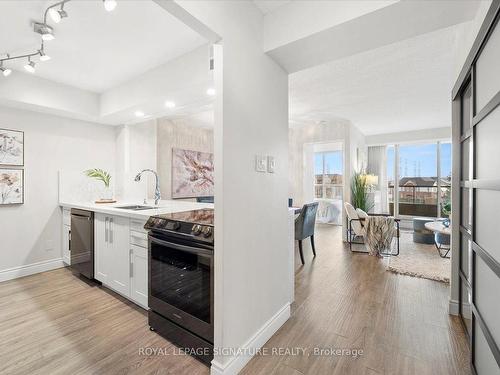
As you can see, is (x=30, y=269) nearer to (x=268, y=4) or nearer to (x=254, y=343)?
(x=254, y=343)

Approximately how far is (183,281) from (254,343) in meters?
0.65

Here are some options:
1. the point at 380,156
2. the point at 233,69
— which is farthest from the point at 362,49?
the point at 380,156

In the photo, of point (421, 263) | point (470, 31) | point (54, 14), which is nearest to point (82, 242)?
point (54, 14)

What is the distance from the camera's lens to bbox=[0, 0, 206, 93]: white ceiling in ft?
6.08

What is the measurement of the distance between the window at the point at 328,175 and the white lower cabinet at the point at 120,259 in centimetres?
525

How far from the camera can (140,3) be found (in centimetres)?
178

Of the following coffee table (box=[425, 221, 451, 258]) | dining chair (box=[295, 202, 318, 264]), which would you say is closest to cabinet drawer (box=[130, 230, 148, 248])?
dining chair (box=[295, 202, 318, 264])

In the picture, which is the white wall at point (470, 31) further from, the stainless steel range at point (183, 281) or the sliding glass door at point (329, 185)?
the sliding glass door at point (329, 185)

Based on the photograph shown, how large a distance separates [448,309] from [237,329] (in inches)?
79.6

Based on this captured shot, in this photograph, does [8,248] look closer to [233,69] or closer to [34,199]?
[34,199]

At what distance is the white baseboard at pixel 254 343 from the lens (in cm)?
146

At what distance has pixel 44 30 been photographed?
190 cm

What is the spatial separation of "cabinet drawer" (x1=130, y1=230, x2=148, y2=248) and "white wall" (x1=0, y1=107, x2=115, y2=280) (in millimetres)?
2014

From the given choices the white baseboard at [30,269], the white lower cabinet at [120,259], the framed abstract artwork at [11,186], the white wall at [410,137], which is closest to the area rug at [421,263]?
the white wall at [410,137]
